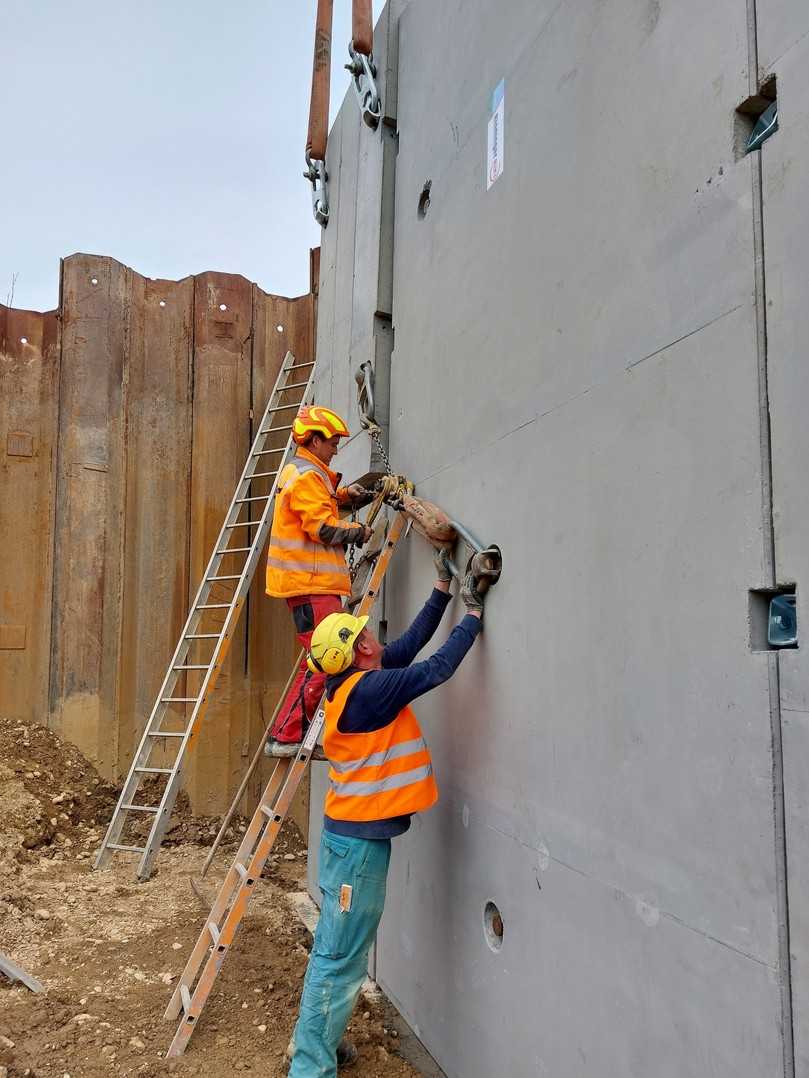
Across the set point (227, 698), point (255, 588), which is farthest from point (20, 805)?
point (255, 588)

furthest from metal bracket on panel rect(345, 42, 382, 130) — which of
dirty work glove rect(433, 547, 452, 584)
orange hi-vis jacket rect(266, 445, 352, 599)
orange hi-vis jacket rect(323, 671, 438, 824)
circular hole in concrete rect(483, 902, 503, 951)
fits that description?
circular hole in concrete rect(483, 902, 503, 951)

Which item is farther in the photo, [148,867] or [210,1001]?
[148,867]

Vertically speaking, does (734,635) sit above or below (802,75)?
below

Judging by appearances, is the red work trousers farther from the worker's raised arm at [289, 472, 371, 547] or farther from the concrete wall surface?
the concrete wall surface

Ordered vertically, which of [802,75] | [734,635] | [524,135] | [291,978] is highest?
[524,135]

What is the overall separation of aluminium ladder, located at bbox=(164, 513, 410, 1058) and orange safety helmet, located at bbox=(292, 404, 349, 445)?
0.75m

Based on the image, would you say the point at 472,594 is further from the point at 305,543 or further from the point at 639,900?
the point at 305,543

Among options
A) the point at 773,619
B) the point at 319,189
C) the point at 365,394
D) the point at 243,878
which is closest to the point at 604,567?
the point at 773,619

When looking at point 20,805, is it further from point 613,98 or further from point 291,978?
point 613,98

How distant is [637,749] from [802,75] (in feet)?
5.39

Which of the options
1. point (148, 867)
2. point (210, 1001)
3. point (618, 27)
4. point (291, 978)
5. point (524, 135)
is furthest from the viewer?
point (148, 867)

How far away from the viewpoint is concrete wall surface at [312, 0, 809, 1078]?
5.91 feet

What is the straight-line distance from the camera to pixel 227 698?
23.8 feet

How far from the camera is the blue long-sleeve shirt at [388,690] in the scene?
3092mm
